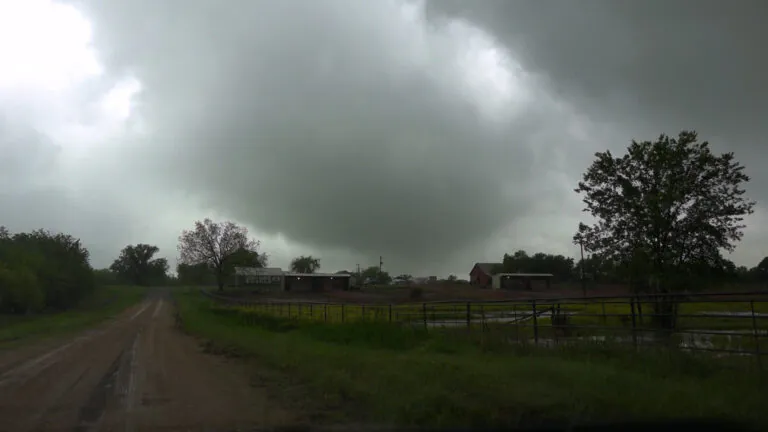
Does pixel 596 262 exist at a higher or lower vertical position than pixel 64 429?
higher

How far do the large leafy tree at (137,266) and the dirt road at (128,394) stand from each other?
170652 millimetres

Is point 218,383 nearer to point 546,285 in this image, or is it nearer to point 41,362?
point 41,362

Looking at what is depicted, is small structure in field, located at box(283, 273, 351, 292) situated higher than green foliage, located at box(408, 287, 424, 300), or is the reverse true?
small structure in field, located at box(283, 273, 351, 292)

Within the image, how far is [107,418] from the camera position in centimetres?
887

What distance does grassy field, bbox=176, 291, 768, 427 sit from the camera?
319 inches

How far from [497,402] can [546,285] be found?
53.5 m

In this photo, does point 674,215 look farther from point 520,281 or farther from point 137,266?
point 137,266

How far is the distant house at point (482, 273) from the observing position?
263 feet

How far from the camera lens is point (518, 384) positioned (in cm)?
977

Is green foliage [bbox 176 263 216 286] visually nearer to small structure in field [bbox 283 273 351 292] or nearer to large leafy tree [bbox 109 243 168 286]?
small structure in field [bbox 283 273 351 292]

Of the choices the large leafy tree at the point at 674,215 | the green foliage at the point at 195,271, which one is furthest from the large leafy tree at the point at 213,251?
the large leafy tree at the point at 674,215

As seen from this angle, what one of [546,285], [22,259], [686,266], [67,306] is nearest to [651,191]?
[686,266]

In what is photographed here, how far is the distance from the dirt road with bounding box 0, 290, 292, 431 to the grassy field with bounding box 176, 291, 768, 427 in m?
1.42

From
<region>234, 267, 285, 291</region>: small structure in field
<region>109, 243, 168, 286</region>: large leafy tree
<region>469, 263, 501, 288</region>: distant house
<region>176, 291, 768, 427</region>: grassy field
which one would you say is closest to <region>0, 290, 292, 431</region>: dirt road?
<region>176, 291, 768, 427</region>: grassy field
